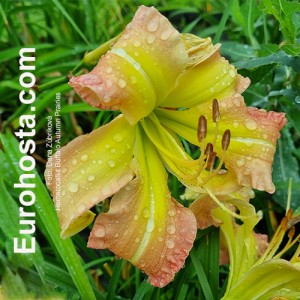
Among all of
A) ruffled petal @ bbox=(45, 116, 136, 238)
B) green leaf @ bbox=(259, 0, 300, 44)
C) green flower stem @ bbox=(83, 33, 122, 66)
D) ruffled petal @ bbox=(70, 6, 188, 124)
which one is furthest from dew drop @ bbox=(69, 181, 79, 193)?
green leaf @ bbox=(259, 0, 300, 44)

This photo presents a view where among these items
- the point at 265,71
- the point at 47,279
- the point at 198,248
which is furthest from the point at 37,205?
the point at 265,71

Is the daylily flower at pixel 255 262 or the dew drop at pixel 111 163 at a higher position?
the dew drop at pixel 111 163

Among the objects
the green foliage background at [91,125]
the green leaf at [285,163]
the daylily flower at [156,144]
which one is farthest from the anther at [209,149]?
the green leaf at [285,163]

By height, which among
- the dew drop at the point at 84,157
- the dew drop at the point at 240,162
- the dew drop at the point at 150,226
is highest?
the dew drop at the point at 84,157

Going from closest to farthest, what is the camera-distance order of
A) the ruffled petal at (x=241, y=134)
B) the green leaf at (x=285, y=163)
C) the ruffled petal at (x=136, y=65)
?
1. the ruffled petal at (x=136, y=65)
2. the ruffled petal at (x=241, y=134)
3. the green leaf at (x=285, y=163)

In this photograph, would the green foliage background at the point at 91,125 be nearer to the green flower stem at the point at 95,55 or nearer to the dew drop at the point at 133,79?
the green flower stem at the point at 95,55

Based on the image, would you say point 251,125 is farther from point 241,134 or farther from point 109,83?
point 109,83

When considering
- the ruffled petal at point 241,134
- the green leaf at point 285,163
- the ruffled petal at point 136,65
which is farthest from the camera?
the green leaf at point 285,163

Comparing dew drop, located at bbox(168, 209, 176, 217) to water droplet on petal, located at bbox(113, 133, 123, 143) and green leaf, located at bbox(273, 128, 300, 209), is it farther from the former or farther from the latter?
green leaf, located at bbox(273, 128, 300, 209)
